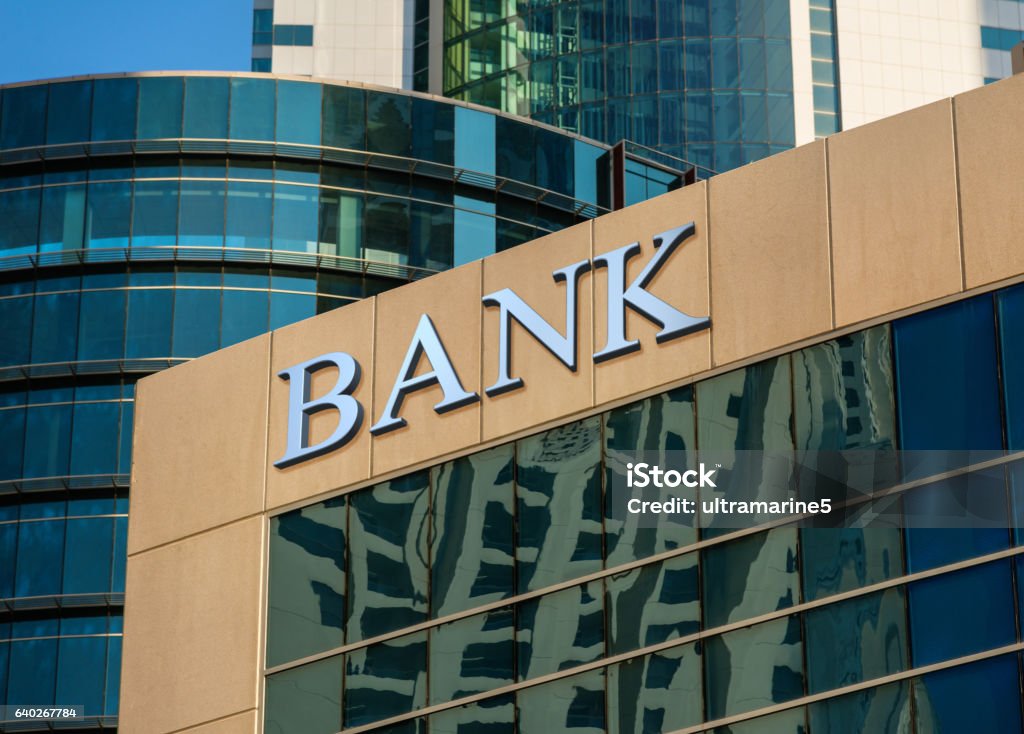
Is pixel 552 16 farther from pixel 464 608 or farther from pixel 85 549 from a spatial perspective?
pixel 464 608

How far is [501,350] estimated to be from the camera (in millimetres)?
31250

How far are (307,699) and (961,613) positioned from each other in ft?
38.2

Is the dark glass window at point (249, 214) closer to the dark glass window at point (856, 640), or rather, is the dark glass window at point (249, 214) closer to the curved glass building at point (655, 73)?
the curved glass building at point (655, 73)

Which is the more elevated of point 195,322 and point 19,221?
point 19,221

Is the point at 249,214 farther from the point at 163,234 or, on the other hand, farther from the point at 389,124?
the point at 389,124

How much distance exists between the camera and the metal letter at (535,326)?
30516mm

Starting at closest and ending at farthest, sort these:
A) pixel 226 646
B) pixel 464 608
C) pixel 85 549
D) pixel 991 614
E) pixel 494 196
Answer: pixel 991 614
pixel 464 608
pixel 226 646
pixel 85 549
pixel 494 196

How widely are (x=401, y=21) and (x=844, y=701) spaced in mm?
73931

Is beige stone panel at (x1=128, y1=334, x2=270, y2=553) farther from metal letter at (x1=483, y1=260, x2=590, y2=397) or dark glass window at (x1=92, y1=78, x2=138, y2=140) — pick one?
dark glass window at (x1=92, y1=78, x2=138, y2=140)

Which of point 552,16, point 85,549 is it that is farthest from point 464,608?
point 552,16

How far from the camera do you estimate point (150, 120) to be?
59406 mm

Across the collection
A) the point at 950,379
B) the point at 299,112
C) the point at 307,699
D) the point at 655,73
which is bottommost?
the point at 307,699

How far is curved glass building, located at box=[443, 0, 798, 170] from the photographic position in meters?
86.8

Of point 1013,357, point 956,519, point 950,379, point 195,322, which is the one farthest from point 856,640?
point 195,322
